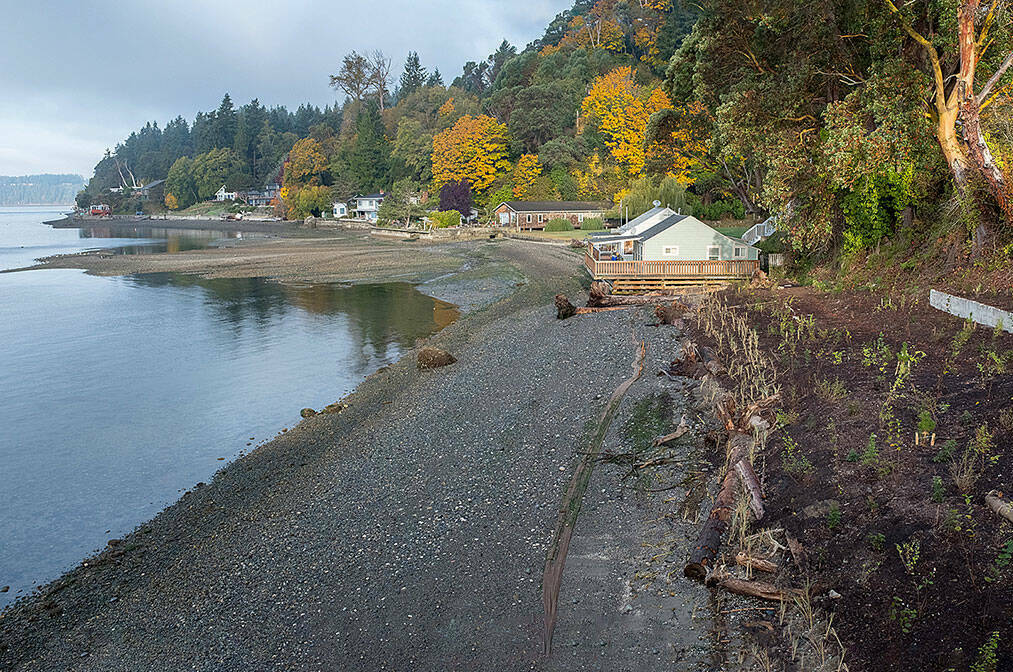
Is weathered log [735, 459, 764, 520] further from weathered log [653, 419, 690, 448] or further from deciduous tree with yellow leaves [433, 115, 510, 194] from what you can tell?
deciduous tree with yellow leaves [433, 115, 510, 194]

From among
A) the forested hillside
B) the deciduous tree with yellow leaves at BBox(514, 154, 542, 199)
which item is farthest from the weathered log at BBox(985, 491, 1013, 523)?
the deciduous tree with yellow leaves at BBox(514, 154, 542, 199)

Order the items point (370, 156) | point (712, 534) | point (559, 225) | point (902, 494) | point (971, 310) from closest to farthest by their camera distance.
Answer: point (902, 494) → point (712, 534) → point (971, 310) → point (559, 225) → point (370, 156)

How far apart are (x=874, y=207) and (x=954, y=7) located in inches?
253

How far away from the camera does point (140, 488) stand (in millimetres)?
15086

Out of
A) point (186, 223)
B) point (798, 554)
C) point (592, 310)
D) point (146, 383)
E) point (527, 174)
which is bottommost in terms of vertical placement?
point (146, 383)

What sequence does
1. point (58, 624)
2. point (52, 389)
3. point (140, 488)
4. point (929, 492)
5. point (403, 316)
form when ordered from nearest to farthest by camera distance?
point (929, 492) < point (58, 624) < point (140, 488) < point (52, 389) < point (403, 316)

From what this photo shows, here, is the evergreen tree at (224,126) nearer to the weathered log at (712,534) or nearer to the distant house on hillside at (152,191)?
the distant house on hillside at (152,191)

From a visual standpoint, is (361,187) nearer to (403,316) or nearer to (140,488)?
(403,316)

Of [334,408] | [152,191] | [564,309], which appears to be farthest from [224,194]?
[334,408]

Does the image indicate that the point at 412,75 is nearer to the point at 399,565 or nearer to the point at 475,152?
the point at 475,152

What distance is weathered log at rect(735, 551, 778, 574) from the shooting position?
7.70 meters

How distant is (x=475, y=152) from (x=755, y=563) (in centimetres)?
8566

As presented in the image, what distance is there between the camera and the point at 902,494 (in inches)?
317

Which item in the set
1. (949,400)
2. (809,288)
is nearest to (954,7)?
(809,288)
